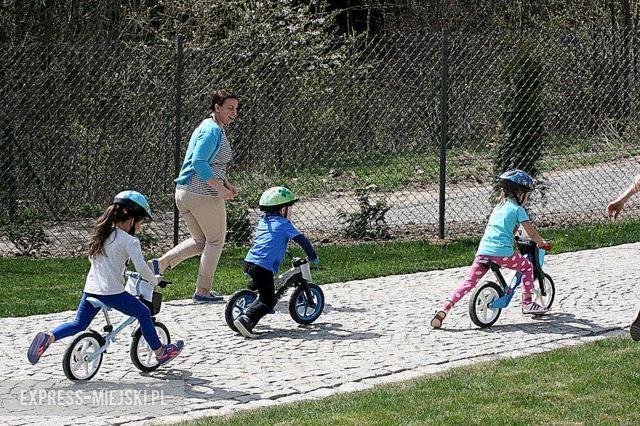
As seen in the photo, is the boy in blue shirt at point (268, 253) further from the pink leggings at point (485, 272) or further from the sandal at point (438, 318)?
the pink leggings at point (485, 272)

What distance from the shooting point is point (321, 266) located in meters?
11.7

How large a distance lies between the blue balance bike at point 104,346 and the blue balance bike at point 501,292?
2461 mm

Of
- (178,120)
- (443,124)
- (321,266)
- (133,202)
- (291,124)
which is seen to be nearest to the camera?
(133,202)

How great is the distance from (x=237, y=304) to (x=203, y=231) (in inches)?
48.4

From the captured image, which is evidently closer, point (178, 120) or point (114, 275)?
point (114, 275)

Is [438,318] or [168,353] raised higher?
[168,353]

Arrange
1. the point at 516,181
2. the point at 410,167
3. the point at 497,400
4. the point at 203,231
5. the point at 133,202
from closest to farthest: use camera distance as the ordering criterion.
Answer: the point at 497,400
the point at 133,202
the point at 516,181
the point at 203,231
the point at 410,167

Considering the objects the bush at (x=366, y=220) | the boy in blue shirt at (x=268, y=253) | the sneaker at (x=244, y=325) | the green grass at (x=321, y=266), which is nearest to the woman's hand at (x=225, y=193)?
the boy in blue shirt at (x=268, y=253)

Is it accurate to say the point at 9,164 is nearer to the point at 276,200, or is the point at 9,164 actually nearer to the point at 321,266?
the point at 321,266

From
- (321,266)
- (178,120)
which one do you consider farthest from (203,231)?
(178,120)

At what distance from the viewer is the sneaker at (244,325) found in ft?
28.0

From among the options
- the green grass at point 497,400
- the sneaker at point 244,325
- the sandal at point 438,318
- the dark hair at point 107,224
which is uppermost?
the dark hair at point 107,224

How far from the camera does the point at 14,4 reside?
15953 millimetres

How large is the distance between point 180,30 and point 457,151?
601 centimetres
